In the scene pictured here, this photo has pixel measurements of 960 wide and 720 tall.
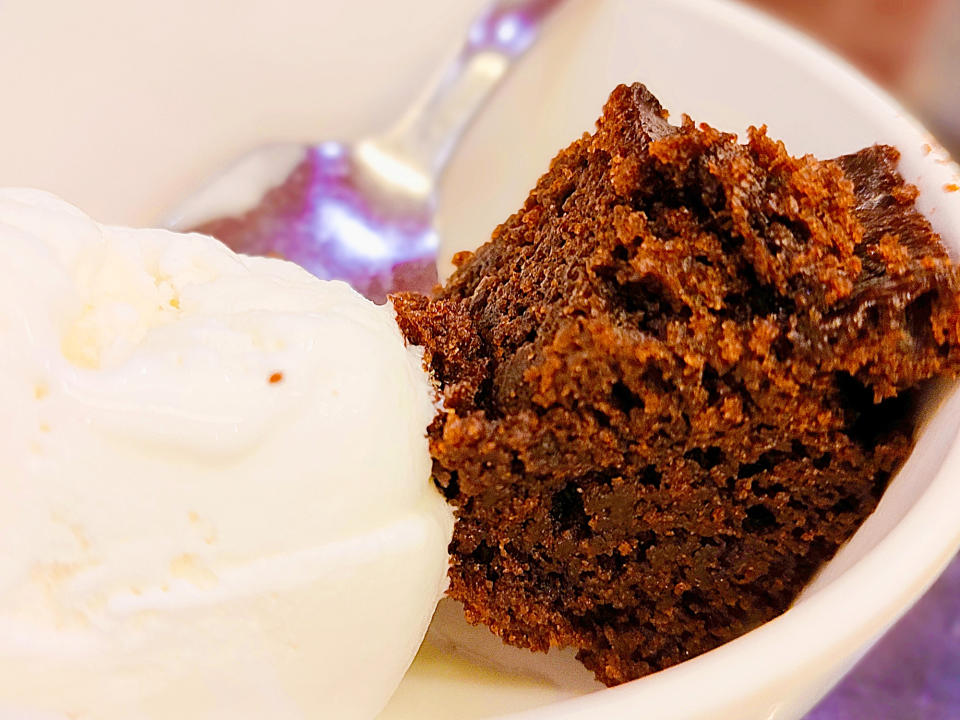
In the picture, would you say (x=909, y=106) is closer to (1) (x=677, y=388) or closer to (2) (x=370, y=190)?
(2) (x=370, y=190)

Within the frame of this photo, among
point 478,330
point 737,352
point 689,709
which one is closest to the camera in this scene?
point 689,709

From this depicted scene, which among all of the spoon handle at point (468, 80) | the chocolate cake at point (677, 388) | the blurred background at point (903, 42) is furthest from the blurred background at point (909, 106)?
the spoon handle at point (468, 80)

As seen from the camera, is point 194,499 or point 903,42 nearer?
point 194,499

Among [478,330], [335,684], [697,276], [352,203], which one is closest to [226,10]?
[352,203]

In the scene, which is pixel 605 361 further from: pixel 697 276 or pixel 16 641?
pixel 16 641

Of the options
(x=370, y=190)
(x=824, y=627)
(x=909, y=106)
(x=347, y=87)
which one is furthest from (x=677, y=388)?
(x=909, y=106)

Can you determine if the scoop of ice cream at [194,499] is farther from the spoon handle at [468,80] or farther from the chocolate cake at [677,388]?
the spoon handle at [468,80]

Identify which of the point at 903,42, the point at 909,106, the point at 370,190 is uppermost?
the point at 903,42
